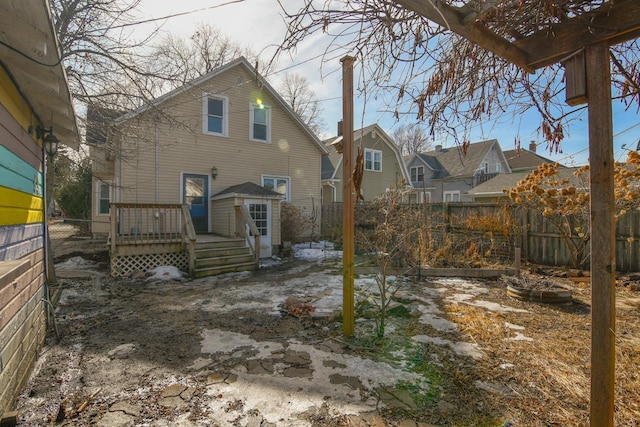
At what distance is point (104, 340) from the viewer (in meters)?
3.84

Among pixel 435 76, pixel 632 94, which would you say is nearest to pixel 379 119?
pixel 435 76

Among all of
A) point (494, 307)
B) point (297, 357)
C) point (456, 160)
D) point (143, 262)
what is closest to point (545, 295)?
point (494, 307)

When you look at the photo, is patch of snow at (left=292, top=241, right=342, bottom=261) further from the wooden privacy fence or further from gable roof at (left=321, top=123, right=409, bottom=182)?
gable roof at (left=321, top=123, right=409, bottom=182)

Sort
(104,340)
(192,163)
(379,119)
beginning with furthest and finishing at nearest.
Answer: (192,163) → (104,340) → (379,119)

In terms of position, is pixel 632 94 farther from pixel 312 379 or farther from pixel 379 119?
pixel 312 379

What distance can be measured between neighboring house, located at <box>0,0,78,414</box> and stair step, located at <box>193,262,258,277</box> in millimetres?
3736

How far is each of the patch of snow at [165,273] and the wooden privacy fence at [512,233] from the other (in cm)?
631

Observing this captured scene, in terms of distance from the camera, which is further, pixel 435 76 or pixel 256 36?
pixel 256 36

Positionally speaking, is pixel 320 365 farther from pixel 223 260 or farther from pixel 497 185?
pixel 497 185

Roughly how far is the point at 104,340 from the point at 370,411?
328 centimetres

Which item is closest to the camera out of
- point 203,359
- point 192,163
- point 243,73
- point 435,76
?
point 435,76

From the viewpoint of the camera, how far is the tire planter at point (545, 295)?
4.97 metres

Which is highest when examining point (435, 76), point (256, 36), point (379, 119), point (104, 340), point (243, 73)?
point (243, 73)

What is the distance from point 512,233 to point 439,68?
7018 millimetres
